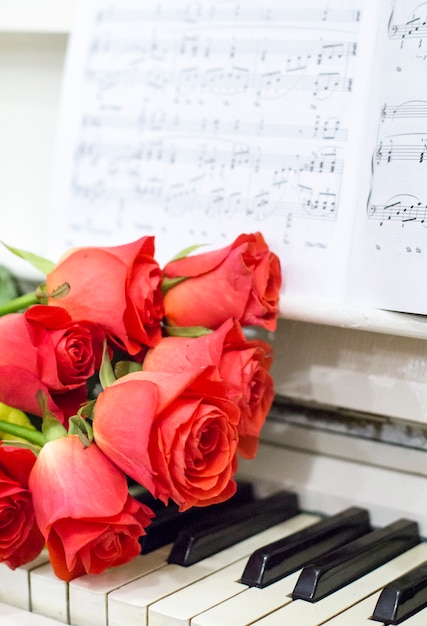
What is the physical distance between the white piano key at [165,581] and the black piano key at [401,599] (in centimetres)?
15

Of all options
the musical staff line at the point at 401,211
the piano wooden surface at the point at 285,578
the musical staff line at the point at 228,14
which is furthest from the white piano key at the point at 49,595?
the musical staff line at the point at 228,14

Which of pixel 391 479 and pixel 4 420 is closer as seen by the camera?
pixel 4 420

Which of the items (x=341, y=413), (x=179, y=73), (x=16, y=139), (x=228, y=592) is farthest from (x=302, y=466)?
(x=16, y=139)

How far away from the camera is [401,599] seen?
82cm

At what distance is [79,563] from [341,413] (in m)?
0.37

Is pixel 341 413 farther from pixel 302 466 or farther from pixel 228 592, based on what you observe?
pixel 228 592

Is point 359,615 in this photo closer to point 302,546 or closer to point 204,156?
point 302,546

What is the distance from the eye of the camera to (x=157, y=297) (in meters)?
0.90

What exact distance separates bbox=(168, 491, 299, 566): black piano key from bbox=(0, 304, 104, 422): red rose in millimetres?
200

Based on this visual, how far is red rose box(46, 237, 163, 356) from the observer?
87cm

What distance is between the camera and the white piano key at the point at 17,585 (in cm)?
91

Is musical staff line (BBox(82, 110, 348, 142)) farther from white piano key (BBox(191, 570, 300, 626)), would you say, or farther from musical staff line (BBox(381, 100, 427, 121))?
white piano key (BBox(191, 570, 300, 626))

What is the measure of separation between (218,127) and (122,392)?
1.34 feet

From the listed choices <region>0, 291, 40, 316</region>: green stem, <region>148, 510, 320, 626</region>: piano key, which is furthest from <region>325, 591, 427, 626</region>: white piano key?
<region>0, 291, 40, 316</region>: green stem
